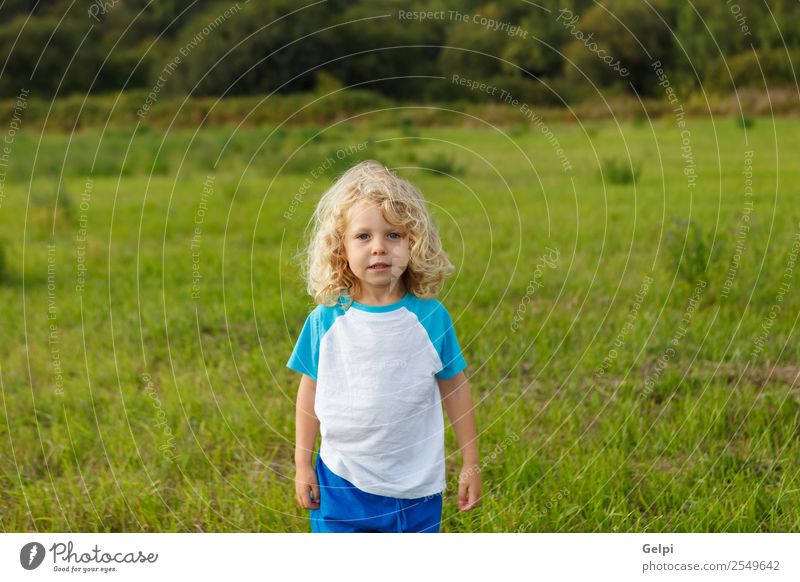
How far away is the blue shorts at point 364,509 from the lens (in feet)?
6.79

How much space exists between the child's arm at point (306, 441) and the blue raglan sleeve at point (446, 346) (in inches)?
13.1

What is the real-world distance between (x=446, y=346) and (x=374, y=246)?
304 mm

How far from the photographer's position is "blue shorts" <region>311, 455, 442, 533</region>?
2070mm

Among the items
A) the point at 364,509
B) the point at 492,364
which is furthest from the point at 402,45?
the point at 364,509

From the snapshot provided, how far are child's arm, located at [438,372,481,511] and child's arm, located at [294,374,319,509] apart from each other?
33 cm

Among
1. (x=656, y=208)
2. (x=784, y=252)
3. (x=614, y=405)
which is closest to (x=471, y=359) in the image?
(x=614, y=405)

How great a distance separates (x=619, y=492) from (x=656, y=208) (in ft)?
12.8

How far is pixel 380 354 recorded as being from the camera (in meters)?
1.98

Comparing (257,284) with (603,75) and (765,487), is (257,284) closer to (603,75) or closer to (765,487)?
(765,487)

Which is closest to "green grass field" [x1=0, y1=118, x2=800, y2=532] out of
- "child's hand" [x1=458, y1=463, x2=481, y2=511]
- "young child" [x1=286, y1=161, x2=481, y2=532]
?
"child's hand" [x1=458, y1=463, x2=481, y2=511]

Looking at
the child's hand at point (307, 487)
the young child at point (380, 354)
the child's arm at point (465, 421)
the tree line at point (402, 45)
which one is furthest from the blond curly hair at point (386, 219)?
the tree line at point (402, 45)

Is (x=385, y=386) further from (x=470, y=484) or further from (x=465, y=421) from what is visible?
(x=470, y=484)
